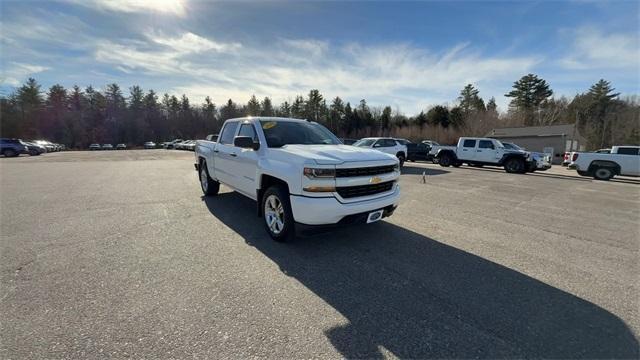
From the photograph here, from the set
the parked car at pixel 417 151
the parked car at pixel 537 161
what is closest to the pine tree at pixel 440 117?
the parked car at pixel 417 151

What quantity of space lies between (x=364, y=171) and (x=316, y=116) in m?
75.9

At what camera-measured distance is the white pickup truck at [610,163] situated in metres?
13.8

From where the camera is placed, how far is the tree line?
52094 mm

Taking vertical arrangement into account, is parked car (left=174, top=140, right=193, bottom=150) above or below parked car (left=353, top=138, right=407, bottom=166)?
below

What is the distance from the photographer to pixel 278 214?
14.5ft

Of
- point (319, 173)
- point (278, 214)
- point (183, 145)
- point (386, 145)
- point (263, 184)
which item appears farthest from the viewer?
point (183, 145)

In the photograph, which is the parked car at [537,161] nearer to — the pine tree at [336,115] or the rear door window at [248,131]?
the rear door window at [248,131]

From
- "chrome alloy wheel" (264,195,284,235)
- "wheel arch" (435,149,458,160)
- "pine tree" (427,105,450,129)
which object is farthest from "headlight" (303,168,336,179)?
A: "pine tree" (427,105,450,129)

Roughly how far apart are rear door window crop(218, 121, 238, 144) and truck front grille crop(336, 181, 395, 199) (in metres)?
3.34

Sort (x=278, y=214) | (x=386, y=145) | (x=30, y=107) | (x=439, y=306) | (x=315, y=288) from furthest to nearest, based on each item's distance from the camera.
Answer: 1. (x=30, y=107)
2. (x=386, y=145)
3. (x=278, y=214)
4. (x=315, y=288)
5. (x=439, y=306)

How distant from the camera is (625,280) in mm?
3385

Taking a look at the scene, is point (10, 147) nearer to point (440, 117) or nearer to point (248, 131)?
point (248, 131)

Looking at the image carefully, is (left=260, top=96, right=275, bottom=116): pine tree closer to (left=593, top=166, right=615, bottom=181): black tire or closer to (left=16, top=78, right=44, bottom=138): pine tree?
(left=16, top=78, right=44, bottom=138): pine tree

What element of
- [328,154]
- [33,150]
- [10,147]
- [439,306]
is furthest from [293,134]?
[33,150]
